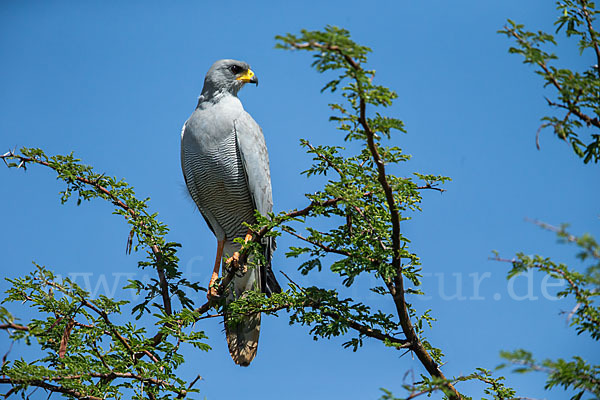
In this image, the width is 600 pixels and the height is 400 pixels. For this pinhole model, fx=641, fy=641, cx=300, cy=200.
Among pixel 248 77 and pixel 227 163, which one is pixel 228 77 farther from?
pixel 227 163

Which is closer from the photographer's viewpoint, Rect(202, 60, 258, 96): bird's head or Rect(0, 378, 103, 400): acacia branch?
Rect(0, 378, 103, 400): acacia branch

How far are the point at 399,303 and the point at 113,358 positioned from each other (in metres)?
1.77

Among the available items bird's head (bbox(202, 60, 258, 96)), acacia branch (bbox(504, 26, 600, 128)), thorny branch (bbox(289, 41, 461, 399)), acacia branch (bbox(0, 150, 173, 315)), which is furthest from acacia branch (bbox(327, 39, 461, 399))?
bird's head (bbox(202, 60, 258, 96))

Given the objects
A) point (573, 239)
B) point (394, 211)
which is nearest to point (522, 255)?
point (573, 239)

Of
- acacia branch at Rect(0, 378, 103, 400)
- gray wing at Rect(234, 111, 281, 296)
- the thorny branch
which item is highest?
gray wing at Rect(234, 111, 281, 296)

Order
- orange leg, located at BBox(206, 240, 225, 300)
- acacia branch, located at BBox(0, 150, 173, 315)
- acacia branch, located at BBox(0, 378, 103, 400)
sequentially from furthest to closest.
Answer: orange leg, located at BBox(206, 240, 225, 300), acacia branch, located at BBox(0, 150, 173, 315), acacia branch, located at BBox(0, 378, 103, 400)

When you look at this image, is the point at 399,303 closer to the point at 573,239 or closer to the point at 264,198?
the point at 573,239

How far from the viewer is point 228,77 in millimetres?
6070

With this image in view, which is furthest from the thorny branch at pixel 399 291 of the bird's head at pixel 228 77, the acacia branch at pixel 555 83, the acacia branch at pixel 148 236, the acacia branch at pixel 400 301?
the bird's head at pixel 228 77

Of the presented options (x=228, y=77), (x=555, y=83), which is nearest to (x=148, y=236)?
(x=228, y=77)

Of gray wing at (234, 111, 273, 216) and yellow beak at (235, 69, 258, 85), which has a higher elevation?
yellow beak at (235, 69, 258, 85)

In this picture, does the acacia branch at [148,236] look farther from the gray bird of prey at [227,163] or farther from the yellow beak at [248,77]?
the yellow beak at [248,77]

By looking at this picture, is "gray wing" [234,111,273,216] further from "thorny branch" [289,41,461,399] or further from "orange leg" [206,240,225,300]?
"thorny branch" [289,41,461,399]

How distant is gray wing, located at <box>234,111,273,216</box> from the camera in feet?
18.7
